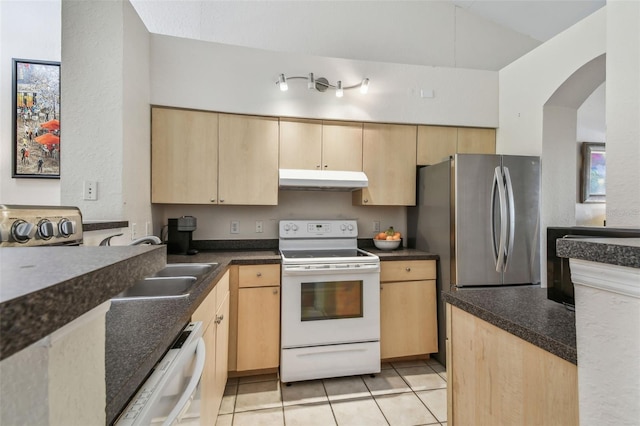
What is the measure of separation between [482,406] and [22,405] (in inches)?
48.5

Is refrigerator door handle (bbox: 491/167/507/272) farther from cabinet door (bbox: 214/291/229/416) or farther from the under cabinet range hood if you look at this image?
cabinet door (bbox: 214/291/229/416)

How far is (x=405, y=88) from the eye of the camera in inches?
109

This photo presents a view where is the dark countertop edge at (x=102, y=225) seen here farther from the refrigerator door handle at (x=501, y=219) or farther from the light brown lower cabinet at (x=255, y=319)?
the refrigerator door handle at (x=501, y=219)

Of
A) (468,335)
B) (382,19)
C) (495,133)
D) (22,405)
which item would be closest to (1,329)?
(22,405)

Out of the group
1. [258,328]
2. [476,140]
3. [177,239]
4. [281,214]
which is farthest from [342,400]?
[476,140]

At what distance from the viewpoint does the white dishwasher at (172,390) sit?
2.06 ft

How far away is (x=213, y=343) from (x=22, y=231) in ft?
3.23

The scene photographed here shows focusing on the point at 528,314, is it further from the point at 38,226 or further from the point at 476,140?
the point at 476,140

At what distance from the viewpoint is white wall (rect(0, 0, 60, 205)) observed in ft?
6.82

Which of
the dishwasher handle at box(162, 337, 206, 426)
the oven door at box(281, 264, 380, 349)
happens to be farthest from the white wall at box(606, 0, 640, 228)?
the dishwasher handle at box(162, 337, 206, 426)

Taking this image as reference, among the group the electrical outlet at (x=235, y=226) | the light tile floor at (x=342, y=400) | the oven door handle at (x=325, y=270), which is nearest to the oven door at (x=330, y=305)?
the oven door handle at (x=325, y=270)

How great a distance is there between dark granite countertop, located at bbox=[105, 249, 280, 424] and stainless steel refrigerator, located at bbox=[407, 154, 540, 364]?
188 cm

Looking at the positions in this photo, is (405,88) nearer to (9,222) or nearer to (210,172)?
(210,172)

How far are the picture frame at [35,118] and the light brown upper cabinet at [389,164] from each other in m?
2.42
